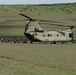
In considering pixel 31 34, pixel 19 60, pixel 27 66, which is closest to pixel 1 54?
pixel 19 60

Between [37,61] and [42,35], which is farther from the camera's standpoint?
[42,35]

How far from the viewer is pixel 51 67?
1828 cm

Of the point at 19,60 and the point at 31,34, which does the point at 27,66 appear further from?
the point at 31,34

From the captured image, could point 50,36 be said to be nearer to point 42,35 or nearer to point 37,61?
point 42,35

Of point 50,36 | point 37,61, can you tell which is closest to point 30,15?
point 50,36

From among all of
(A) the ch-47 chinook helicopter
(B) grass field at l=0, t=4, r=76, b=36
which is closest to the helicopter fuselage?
(A) the ch-47 chinook helicopter

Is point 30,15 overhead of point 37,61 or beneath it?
overhead

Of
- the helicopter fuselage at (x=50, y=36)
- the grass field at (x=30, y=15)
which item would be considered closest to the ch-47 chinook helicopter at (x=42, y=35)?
the helicopter fuselage at (x=50, y=36)

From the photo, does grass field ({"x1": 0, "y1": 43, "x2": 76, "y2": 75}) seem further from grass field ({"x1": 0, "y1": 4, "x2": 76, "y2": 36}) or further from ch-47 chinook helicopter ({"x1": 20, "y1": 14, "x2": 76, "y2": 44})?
grass field ({"x1": 0, "y1": 4, "x2": 76, "y2": 36})

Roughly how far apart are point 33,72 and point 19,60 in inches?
155

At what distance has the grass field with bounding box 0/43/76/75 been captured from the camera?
1631 centimetres

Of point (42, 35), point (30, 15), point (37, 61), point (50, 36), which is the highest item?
point (30, 15)

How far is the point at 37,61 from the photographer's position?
64.3ft

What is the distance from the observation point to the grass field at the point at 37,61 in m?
16.3
